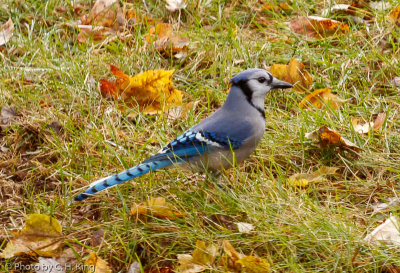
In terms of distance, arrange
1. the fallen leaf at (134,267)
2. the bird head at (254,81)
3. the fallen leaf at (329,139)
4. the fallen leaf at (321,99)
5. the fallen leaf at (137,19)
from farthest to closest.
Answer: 1. the fallen leaf at (137,19)
2. the fallen leaf at (321,99)
3. the bird head at (254,81)
4. the fallen leaf at (329,139)
5. the fallen leaf at (134,267)

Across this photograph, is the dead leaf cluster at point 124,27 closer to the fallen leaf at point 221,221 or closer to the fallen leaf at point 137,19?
the fallen leaf at point 137,19

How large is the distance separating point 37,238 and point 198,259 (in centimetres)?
84

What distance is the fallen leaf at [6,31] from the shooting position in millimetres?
4858

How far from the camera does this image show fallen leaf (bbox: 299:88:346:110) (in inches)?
156

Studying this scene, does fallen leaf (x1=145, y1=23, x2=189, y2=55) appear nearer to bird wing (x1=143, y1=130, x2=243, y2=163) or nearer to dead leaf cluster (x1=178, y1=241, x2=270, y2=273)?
bird wing (x1=143, y1=130, x2=243, y2=163)

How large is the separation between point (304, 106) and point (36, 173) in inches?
70.5

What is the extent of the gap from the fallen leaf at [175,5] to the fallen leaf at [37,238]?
2.70 meters

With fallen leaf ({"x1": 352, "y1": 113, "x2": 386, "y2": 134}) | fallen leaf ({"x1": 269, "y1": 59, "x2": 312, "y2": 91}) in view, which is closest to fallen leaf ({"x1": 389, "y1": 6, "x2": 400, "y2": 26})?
fallen leaf ({"x1": 269, "y1": 59, "x2": 312, "y2": 91})

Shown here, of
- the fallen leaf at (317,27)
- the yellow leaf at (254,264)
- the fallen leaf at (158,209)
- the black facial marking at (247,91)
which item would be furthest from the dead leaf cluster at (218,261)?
the fallen leaf at (317,27)

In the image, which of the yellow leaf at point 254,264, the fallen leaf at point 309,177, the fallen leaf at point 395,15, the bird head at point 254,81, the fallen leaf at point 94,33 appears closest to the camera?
the yellow leaf at point 254,264

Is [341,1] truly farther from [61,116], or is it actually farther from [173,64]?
[61,116]

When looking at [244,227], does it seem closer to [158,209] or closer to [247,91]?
[158,209]

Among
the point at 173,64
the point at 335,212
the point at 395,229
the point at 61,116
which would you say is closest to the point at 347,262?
the point at 395,229

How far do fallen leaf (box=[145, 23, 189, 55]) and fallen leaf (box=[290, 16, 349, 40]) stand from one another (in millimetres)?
901
